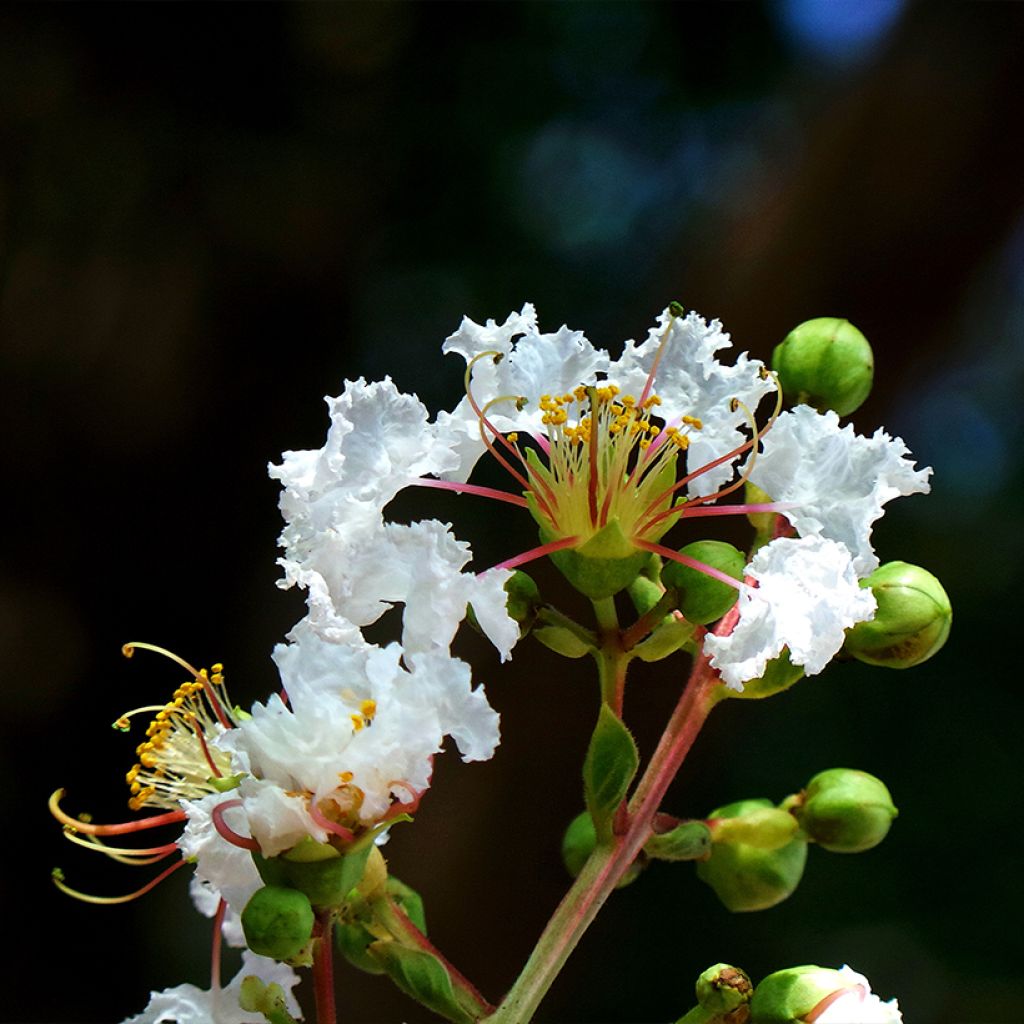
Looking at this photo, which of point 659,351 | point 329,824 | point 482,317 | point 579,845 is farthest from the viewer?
point 482,317

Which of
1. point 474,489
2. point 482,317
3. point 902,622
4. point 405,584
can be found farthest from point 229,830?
point 482,317

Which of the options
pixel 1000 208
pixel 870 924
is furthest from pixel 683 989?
pixel 1000 208

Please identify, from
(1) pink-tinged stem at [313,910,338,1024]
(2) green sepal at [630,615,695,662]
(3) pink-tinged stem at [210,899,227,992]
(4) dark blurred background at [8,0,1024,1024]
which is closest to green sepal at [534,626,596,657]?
(2) green sepal at [630,615,695,662]

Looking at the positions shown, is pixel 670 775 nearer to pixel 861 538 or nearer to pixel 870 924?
pixel 861 538

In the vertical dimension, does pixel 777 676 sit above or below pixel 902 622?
below

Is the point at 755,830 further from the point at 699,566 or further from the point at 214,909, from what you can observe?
the point at 214,909

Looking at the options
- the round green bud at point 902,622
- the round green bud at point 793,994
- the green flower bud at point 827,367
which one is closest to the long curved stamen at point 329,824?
the round green bud at point 793,994
